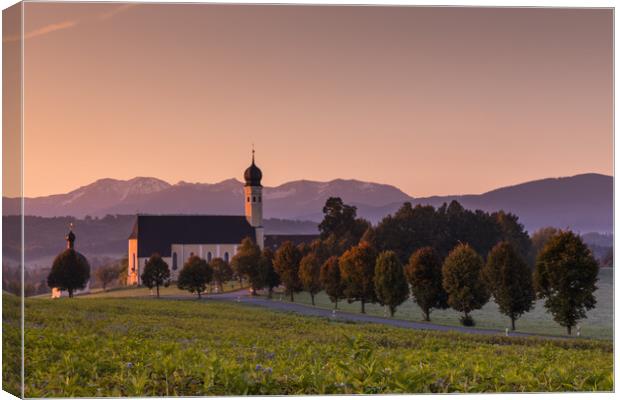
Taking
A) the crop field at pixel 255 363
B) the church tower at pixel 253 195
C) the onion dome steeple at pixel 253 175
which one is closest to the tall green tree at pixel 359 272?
the church tower at pixel 253 195

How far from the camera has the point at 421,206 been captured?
17.5 m

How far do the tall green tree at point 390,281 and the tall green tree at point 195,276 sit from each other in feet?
15.7

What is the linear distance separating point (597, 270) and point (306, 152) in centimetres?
734

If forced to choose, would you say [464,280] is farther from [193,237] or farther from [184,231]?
[184,231]

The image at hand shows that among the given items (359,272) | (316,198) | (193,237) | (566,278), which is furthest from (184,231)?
(566,278)

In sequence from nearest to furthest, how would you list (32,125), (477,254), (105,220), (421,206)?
(32,125) → (421,206) → (105,220) → (477,254)

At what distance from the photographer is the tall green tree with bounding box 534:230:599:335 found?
18812mm

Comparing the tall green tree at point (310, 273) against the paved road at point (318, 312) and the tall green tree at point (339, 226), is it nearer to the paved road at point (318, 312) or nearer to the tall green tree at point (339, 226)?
the tall green tree at point (339, 226)

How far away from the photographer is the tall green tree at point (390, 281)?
76.0 ft

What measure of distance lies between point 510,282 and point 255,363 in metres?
13.1

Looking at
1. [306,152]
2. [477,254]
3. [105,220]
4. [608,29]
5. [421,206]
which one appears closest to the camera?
[608,29]

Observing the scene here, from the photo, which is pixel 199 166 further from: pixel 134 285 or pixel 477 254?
pixel 477 254

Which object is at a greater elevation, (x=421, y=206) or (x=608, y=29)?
(x=608, y=29)

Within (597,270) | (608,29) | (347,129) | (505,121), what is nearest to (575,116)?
(505,121)
